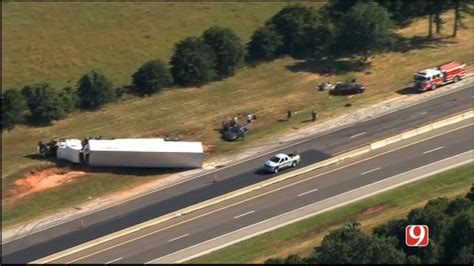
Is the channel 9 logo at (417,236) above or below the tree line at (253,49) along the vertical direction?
below

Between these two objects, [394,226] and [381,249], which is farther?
[394,226]

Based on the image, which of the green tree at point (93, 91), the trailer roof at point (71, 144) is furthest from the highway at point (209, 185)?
the green tree at point (93, 91)

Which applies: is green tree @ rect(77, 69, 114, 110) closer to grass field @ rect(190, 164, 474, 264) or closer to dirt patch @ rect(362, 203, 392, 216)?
grass field @ rect(190, 164, 474, 264)

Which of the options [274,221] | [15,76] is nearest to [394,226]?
[274,221]

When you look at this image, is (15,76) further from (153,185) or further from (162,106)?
(153,185)

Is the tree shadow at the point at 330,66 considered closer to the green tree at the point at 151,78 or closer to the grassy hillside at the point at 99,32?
the grassy hillside at the point at 99,32

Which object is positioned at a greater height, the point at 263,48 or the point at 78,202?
the point at 263,48

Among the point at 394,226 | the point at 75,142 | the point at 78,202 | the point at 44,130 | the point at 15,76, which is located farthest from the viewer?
the point at 15,76
